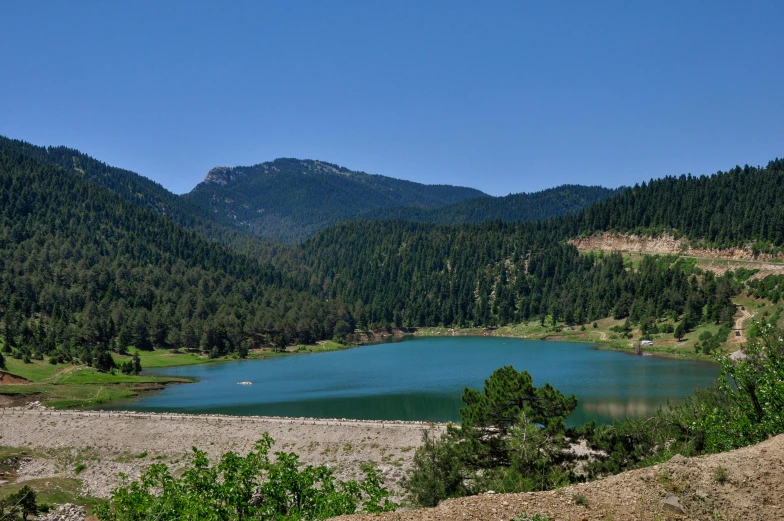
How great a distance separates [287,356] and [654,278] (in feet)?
329

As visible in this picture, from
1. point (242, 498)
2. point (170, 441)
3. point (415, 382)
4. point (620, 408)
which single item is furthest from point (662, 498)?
point (415, 382)

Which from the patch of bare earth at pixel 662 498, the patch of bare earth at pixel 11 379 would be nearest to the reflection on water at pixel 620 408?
the patch of bare earth at pixel 662 498

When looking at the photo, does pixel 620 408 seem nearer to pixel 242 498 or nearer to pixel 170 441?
pixel 170 441

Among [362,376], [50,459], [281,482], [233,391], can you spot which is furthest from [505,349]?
[281,482]

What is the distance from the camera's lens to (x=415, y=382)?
103 m

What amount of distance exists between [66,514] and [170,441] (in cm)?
1889

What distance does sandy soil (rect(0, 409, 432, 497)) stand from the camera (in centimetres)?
5594

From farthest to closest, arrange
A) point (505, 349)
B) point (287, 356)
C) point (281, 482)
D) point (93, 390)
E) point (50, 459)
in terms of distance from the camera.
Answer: point (287, 356) < point (505, 349) < point (93, 390) < point (50, 459) < point (281, 482)

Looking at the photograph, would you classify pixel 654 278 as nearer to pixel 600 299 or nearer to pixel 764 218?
pixel 600 299

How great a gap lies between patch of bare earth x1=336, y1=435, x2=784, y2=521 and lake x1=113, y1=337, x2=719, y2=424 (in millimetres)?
49286

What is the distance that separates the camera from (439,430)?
186ft

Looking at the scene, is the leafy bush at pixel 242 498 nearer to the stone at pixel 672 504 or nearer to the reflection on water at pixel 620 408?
the stone at pixel 672 504

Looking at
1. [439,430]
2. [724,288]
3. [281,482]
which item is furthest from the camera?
[724,288]

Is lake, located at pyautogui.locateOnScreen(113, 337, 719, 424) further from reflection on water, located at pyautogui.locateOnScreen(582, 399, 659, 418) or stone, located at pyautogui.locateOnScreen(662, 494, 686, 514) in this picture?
stone, located at pyautogui.locateOnScreen(662, 494, 686, 514)
